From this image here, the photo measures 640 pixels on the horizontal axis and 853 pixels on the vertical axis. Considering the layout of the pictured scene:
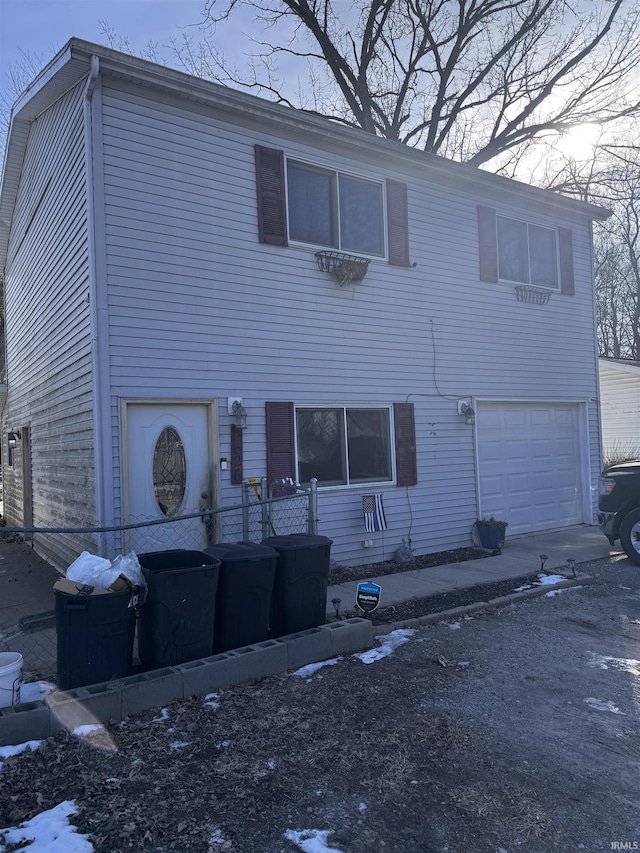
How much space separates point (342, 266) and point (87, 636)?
587 centimetres

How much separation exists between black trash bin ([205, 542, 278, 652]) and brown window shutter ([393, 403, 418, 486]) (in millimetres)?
4283

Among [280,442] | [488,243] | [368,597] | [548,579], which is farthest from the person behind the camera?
[488,243]

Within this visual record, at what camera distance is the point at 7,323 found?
13.6 m

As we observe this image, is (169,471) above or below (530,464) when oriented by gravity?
above

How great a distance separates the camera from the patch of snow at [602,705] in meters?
4.18

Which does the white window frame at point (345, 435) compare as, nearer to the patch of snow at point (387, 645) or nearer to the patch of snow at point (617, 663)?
the patch of snow at point (387, 645)

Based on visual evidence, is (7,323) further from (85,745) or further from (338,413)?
(85,745)

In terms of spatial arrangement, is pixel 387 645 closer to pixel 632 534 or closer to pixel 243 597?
pixel 243 597

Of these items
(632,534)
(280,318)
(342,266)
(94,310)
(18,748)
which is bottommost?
(18,748)

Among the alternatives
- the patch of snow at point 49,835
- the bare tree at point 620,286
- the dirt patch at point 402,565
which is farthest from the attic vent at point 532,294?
the bare tree at point 620,286

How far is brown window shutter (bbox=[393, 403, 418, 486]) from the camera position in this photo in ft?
29.7

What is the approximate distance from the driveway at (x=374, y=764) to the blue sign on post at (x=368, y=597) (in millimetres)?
659

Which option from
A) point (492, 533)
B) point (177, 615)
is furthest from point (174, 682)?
point (492, 533)

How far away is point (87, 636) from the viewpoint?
4195 millimetres
